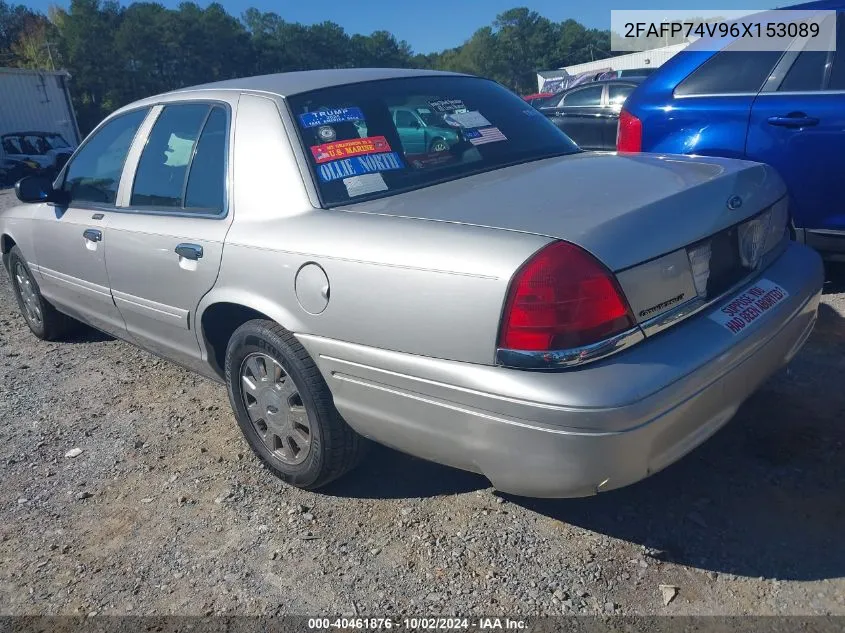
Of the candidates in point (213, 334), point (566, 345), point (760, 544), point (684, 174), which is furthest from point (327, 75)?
point (760, 544)

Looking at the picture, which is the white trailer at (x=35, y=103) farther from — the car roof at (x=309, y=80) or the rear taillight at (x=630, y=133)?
the car roof at (x=309, y=80)

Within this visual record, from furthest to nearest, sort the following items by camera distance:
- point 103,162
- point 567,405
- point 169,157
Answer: point 103,162
point 169,157
point 567,405

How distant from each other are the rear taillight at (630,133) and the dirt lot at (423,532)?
1.76 meters

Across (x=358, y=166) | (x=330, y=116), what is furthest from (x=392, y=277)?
(x=330, y=116)

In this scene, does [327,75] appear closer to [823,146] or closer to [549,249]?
[549,249]

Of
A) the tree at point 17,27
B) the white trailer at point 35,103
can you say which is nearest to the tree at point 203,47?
the tree at point 17,27

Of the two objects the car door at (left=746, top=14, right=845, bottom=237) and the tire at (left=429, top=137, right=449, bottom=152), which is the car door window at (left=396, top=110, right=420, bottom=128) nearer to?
the tire at (left=429, top=137, right=449, bottom=152)

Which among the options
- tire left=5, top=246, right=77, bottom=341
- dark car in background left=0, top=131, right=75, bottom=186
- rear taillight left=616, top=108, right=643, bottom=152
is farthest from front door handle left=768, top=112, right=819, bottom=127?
dark car in background left=0, top=131, right=75, bottom=186

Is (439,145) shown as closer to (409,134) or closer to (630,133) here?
(409,134)

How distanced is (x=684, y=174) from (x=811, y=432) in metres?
1.23

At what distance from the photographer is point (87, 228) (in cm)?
368

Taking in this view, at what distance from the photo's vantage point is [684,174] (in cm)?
251

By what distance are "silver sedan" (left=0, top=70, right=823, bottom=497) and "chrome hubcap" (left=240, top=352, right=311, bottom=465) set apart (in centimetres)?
1

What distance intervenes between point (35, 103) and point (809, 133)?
29578 mm
